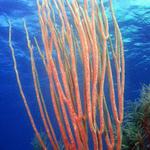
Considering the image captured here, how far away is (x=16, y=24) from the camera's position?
19312mm

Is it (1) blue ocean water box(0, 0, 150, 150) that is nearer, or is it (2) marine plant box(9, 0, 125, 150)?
(2) marine plant box(9, 0, 125, 150)

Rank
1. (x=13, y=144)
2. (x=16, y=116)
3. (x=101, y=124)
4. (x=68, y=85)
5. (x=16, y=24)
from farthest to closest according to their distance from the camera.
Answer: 1. (x=13, y=144)
2. (x=16, y=116)
3. (x=16, y=24)
4. (x=68, y=85)
5. (x=101, y=124)

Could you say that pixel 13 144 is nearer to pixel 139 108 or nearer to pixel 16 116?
pixel 16 116

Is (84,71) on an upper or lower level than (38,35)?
upper

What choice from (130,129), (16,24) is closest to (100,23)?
(130,129)

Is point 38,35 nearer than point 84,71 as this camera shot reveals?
No

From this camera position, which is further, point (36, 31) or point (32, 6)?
point (36, 31)

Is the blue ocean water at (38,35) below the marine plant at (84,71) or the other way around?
below

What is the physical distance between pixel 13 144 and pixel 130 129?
117383 mm

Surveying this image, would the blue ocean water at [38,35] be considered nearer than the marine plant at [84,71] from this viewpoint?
No

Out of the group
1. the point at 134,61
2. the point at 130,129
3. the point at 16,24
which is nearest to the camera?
the point at 130,129

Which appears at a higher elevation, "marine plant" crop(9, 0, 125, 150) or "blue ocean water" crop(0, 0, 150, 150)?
"marine plant" crop(9, 0, 125, 150)

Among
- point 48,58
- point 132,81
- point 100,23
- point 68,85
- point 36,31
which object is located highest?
point 100,23

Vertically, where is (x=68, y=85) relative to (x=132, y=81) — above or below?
above
